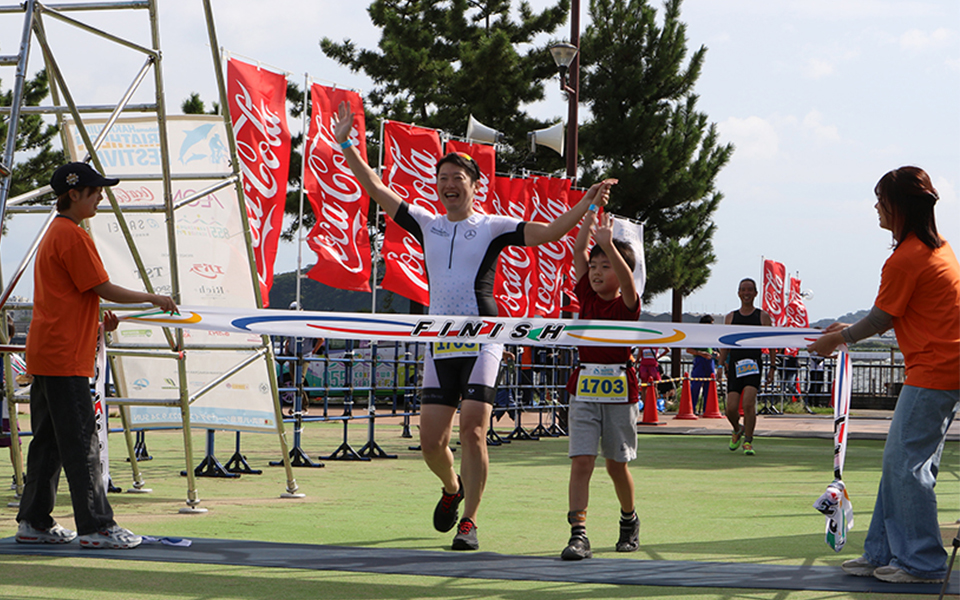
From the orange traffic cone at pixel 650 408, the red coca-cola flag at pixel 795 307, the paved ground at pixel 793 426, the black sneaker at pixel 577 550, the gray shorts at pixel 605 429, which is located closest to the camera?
the black sneaker at pixel 577 550

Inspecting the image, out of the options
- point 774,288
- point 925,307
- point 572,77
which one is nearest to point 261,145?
point 925,307

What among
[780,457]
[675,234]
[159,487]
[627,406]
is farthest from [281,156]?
[675,234]

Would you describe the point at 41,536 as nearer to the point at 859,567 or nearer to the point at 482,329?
the point at 482,329

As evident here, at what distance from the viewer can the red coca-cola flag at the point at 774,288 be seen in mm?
26203

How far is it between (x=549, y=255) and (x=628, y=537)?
10471mm

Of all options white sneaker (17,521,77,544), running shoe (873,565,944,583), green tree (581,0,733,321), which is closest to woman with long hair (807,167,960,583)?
running shoe (873,565,944,583)

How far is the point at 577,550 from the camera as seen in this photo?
4.82m

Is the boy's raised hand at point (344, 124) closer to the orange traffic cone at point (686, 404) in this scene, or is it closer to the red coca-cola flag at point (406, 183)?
the red coca-cola flag at point (406, 183)

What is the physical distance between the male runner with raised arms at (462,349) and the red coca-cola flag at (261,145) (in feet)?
15.8

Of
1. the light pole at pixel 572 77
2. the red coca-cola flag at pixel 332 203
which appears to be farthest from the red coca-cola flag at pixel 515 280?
the red coca-cola flag at pixel 332 203

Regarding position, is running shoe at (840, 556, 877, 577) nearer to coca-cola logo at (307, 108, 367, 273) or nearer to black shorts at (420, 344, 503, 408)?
black shorts at (420, 344, 503, 408)

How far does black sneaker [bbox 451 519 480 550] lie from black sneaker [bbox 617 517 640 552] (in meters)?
0.80

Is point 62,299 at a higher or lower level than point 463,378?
higher

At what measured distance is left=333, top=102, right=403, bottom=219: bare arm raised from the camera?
215 inches
